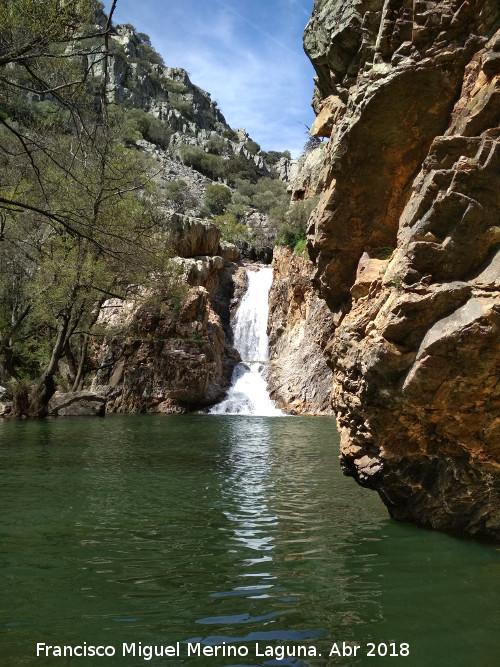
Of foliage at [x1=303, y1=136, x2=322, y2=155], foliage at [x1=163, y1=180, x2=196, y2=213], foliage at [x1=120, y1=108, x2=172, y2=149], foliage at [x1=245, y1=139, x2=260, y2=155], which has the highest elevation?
foliage at [x1=245, y1=139, x2=260, y2=155]

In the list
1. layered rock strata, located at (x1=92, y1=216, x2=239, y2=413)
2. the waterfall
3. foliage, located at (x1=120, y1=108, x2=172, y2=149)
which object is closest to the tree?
layered rock strata, located at (x1=92, y1=216, x2=239, y2=413)

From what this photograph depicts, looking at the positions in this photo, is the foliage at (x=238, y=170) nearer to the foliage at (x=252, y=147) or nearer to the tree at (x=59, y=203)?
the foliage at (x=252, y=147)

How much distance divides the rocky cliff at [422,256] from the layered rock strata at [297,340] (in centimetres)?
1705

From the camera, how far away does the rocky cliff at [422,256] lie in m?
4.79

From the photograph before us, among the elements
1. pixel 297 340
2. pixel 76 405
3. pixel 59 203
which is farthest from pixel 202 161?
pixel 59 203

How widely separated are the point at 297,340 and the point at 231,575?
24.5m

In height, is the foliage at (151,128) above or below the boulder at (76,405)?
above

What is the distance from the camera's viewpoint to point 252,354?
33000mm

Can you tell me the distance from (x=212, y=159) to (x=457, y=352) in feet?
245

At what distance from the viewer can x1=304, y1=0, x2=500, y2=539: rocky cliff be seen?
479cm

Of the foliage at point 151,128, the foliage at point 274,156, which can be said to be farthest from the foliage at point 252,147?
the foliage at point 151,128

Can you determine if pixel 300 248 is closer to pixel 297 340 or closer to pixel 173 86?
pixel 297 340

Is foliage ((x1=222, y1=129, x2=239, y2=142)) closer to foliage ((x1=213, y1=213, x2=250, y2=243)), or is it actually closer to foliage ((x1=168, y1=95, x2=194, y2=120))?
foliage ((x1=168, y1=95, x2=194, y2=120))

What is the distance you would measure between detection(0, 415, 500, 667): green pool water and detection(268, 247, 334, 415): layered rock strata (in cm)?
1673
